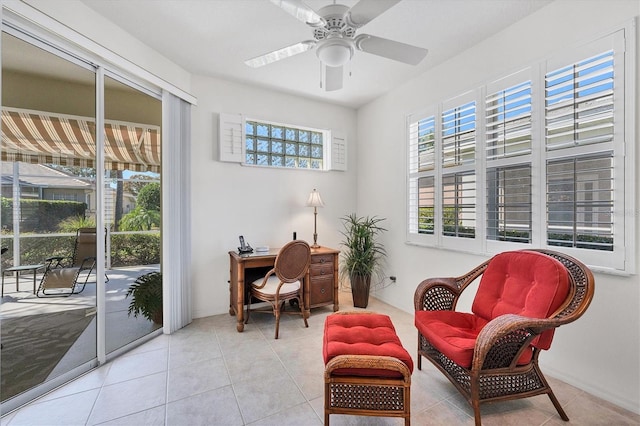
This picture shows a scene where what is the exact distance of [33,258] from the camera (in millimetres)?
1888

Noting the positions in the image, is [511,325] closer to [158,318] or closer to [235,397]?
[235,397]

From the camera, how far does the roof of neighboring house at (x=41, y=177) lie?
1759mm

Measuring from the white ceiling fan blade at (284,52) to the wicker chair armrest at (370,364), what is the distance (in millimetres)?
1958

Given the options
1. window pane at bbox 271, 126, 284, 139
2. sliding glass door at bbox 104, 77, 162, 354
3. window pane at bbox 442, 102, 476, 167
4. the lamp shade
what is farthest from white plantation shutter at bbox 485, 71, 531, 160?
sliding glass door at bbox 104, 77, 162, 354

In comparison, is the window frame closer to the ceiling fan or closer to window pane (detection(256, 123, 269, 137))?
window pane (detection(256, 123, 269, 137))

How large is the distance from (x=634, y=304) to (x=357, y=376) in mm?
1803

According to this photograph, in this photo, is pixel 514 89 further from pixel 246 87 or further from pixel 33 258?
pixel 33 258

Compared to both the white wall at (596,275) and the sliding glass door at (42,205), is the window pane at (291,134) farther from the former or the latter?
the sliding glass door at (42,205)

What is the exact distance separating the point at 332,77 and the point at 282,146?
171 cm

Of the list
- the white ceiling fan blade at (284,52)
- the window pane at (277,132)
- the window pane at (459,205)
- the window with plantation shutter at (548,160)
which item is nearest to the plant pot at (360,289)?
the window with plantation shutter at (548,160)

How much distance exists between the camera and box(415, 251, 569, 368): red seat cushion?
161 cm

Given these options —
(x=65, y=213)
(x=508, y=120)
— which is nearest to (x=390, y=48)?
(x=508, y=120)

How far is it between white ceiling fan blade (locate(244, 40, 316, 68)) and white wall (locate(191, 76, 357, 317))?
1526mm

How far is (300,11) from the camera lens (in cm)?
150
